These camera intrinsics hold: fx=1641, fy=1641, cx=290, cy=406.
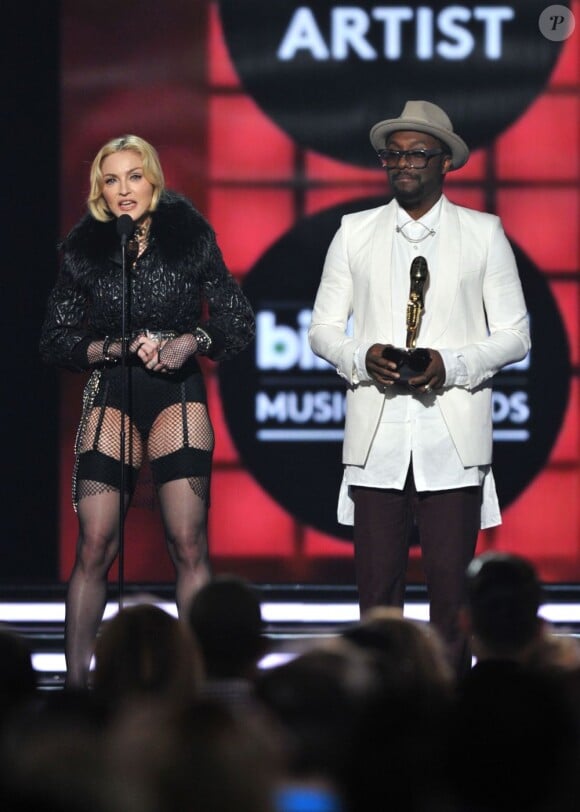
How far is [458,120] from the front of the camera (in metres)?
6.59

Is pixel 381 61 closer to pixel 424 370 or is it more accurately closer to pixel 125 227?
pixel 125 227

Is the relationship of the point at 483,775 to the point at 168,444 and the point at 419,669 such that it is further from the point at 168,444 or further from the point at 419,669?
the point at 168,444

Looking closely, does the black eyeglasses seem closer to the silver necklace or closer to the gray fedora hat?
the gray fedora hat

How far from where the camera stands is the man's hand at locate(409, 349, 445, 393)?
4.38m

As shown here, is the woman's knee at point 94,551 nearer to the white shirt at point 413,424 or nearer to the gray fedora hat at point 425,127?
the white shirt at point 413,424

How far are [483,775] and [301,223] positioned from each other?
4.95m

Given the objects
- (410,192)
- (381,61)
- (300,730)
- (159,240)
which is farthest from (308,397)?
(300,730)

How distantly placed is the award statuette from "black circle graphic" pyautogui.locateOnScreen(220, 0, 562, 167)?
2.24 metres

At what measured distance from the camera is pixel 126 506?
4.68 m

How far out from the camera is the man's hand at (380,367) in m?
4.33

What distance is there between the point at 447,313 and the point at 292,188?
2.23 meters

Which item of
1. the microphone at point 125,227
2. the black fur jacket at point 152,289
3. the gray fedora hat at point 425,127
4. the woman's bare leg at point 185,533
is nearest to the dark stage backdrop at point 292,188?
the black fur jacket at point 152,289

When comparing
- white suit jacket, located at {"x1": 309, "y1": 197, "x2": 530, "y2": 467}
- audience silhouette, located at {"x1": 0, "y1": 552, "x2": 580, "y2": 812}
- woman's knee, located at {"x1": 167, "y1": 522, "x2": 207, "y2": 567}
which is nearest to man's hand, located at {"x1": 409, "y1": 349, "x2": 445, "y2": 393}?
white suit jacket, located at {"x1": 309, "y1": 197, "x2": 530, "y2": 467}

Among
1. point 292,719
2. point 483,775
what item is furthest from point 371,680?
point 483,775
